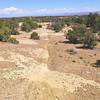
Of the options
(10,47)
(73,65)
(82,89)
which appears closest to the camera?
(82,89)

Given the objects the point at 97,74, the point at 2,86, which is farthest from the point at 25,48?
the point at 2,86

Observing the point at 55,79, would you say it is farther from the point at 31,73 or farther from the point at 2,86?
the point at 2,86

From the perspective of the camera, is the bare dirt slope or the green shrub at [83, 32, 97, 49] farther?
the green shrub at [83, 32, 97, 49]

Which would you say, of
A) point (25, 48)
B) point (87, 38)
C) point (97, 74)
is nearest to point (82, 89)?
point (97, 74)

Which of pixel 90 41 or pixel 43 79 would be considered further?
pixel 90 41

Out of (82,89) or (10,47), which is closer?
(82,89)

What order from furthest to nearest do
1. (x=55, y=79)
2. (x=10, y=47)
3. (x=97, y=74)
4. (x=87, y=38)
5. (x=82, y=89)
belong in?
(x=87, y=38) → (x=10, y=47) → (x=97, y=74) → (x=55, y=79) → (x=82, y=89)

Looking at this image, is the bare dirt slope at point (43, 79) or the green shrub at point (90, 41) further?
the green shrub at point (90, 41)
